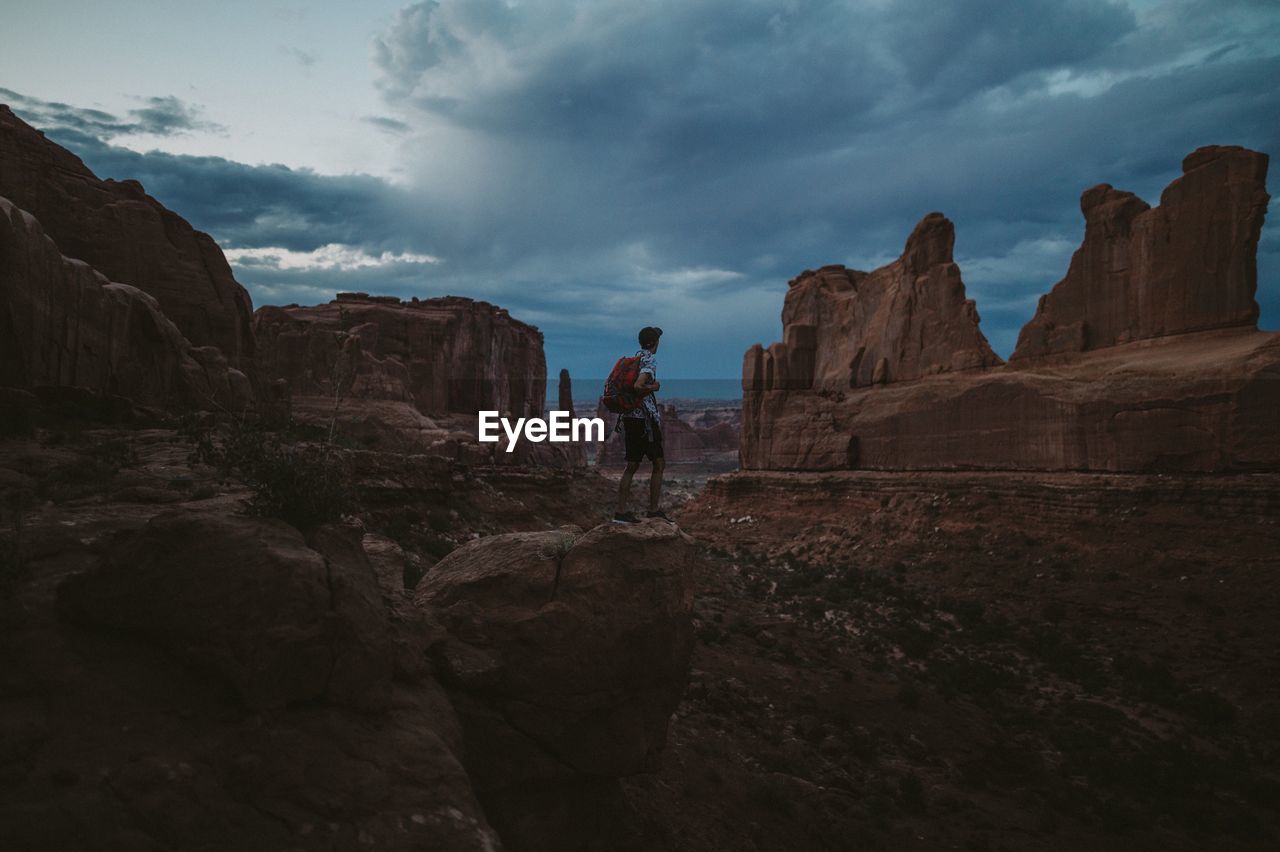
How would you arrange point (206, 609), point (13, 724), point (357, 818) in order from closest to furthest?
point (13, 724)
point (357, 818)
point (206, 609)

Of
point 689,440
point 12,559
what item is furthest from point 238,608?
point 689,440

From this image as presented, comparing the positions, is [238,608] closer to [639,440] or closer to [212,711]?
[212,711]

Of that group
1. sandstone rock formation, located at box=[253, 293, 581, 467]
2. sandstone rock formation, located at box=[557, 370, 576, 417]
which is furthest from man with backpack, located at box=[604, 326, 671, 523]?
sandstone rock formation, located at box=[557, 370, 576, 417]

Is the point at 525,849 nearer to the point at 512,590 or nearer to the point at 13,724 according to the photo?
the point at 512,590

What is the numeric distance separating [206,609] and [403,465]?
18084mm

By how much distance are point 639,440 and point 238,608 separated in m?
5.13

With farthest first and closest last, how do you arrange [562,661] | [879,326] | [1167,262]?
[879,326]
[1167,262]
[562,661]

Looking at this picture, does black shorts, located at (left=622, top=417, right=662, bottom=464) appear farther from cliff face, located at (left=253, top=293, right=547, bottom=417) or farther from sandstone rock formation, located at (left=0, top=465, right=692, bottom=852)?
cliff face, located at (left=253, top=293, right=547, bottom=417)

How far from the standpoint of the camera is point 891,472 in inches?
1278

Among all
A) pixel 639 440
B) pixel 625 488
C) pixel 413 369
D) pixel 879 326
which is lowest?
pixel 625 488

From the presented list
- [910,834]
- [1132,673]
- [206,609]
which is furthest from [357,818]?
[1132,673]

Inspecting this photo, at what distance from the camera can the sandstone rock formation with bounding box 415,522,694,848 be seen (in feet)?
23.1

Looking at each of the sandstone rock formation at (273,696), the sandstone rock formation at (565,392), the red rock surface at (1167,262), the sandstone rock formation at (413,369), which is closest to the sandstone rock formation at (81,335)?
the sandstone rock formation at (273,696)

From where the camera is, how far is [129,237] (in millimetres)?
23312
